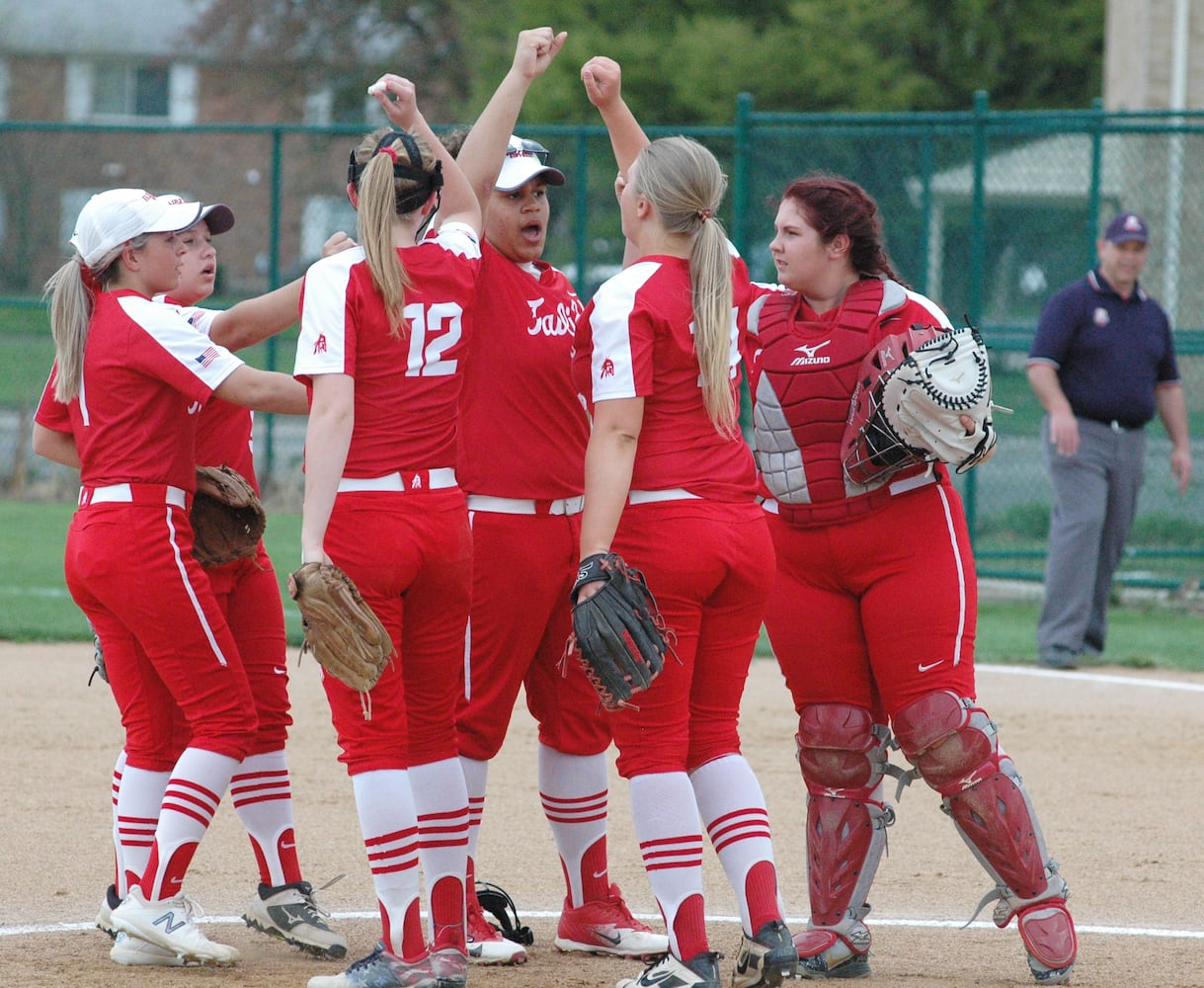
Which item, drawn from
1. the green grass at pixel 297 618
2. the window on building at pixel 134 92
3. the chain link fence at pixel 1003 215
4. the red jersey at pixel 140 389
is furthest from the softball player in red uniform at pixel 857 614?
the window on building at pixel 134 92

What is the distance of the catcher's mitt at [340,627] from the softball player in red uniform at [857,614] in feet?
3.65

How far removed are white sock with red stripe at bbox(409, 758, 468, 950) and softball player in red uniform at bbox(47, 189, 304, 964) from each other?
1.60ft

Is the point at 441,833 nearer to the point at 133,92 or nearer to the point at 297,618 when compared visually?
the point at 297,618

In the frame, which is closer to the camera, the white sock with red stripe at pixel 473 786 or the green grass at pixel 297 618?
the white sock with red stripe at pixel 473 786

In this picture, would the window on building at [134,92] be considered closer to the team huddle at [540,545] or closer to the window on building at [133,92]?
the window on building at [133,92]

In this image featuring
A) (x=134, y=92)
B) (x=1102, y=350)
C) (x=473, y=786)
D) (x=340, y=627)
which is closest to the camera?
(x=340, y=627)

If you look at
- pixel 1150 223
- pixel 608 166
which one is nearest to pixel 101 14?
pixel 608 166

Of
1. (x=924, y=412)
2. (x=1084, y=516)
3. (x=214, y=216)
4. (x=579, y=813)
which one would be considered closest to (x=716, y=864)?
(x=579, y=813)

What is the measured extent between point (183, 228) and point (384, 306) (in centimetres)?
76

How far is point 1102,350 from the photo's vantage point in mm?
8375

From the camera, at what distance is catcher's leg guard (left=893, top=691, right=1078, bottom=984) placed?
4.14m

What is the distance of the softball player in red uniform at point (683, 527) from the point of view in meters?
3.82

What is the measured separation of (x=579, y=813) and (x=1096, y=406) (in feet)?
16.0

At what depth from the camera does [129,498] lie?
13.6 feet
